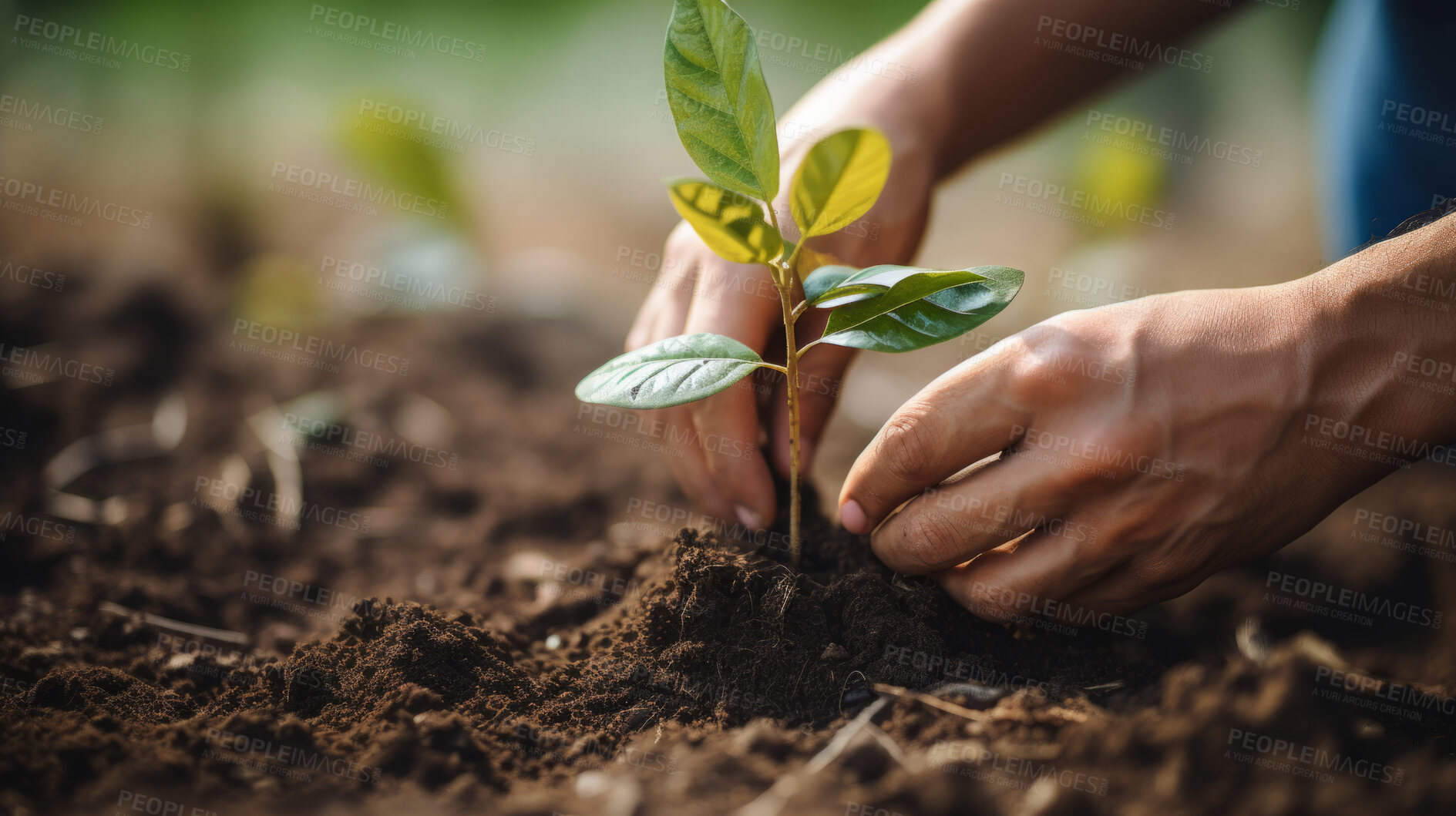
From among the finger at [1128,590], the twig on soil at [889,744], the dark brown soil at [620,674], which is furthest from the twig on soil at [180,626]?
the finger at [1128,590]

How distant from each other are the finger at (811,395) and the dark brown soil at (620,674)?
0.12 m

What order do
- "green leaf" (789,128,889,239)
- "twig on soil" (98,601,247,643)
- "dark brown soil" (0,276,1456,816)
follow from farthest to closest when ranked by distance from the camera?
1. "twig on soil" (98,601,247,643)
2. "green leaf" (789,128,889,239)
3. "dark brown soil" (0,276,1456,816)

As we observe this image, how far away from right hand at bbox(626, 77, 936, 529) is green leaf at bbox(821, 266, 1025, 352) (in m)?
0.26

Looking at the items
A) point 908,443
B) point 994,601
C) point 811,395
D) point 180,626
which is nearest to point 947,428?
point 908,443

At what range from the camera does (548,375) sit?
A: 7.15 ft

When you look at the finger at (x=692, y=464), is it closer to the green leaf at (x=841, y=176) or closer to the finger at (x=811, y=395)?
the finger at (x=811, y=395)

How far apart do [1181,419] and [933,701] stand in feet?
1.38

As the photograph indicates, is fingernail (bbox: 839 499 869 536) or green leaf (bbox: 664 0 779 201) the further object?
fingernail (bbox: 839 499 869 536)

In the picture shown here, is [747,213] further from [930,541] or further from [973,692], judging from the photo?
[973,692]

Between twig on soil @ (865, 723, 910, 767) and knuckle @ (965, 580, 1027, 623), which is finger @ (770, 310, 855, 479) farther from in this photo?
twig on soil @ (865, 723, 910, 767)

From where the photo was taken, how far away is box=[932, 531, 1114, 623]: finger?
0.86 metres

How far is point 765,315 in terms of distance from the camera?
1.11 metres

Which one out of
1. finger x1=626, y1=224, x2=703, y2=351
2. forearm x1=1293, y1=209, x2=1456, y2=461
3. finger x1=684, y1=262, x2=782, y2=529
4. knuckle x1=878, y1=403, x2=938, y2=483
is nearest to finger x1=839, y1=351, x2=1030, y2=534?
knuckle x1=878, y1=403, x2=938, y2=483

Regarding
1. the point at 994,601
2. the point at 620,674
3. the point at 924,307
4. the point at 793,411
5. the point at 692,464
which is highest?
the point at 924,307
